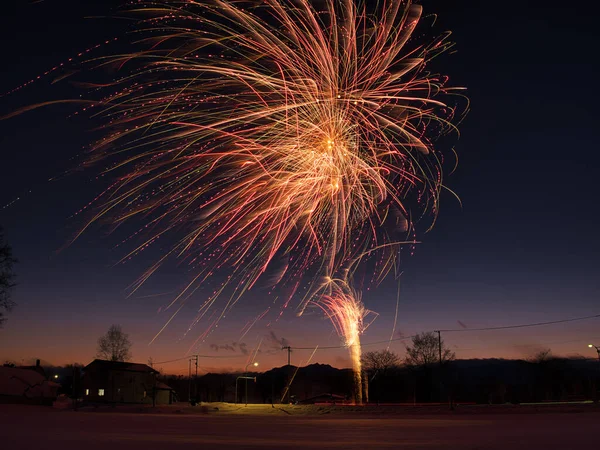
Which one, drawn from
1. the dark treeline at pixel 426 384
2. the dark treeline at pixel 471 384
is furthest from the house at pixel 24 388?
the dark treeline at pixel 471 384

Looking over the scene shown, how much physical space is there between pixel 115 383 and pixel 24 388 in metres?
30.5

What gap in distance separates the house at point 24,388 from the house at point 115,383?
23876mm

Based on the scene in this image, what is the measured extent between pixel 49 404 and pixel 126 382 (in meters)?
32.9

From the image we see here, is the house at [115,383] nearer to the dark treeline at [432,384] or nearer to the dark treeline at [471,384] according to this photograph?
the dark treeline at [432,384]

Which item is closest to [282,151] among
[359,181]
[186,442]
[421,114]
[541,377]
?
[359,181]

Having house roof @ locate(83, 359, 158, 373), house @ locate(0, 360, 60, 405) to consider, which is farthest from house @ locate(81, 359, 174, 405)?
house @ locate(0, 360, 60, 405)

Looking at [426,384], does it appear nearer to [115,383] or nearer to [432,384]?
[432,384]

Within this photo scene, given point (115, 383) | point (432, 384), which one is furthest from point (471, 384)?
point (115, 383)

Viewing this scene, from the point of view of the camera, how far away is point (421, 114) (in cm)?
1964

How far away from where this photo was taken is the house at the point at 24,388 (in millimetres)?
45694

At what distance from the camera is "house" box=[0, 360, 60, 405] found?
45.7 m

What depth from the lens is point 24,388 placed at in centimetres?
4894

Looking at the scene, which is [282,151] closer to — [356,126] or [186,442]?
[356,126]

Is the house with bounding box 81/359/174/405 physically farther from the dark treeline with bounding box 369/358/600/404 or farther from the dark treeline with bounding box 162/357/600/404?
the dark treeline with bounding box 369/358/600/404
